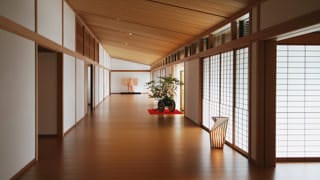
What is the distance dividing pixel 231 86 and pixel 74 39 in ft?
14.9

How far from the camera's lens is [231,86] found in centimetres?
664

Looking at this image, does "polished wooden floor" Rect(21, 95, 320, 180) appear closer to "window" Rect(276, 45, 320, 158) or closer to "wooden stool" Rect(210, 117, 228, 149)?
"wooden stool" Rect(210, 117, 228, 149)

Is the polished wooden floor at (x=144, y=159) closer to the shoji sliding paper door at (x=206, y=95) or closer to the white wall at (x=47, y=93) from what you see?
the white wall at (x=47, y=93)

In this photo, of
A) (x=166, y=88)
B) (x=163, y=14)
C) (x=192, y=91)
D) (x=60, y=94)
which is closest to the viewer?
(x=60, y=94)

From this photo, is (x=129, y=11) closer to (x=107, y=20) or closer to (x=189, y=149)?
(x=107, y=20)

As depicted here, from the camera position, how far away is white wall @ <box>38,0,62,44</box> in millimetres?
5504

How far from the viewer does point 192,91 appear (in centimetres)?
1022

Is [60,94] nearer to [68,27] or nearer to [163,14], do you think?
[68,27]


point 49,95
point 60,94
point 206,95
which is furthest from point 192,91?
point 49,95

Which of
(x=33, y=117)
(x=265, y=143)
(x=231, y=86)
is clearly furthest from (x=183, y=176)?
(x=231, y=86)

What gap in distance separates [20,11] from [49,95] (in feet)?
10.3

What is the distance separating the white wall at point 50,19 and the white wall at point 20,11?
49 cm

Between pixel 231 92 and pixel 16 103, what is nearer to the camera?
pixel 16 103

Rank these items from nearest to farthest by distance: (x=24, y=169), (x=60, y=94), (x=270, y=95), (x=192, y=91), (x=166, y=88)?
(x=24, y=169) < (x=270, y=95) < (x=60, y=94) < (x=192, y=91) < (x=166, y=88)
